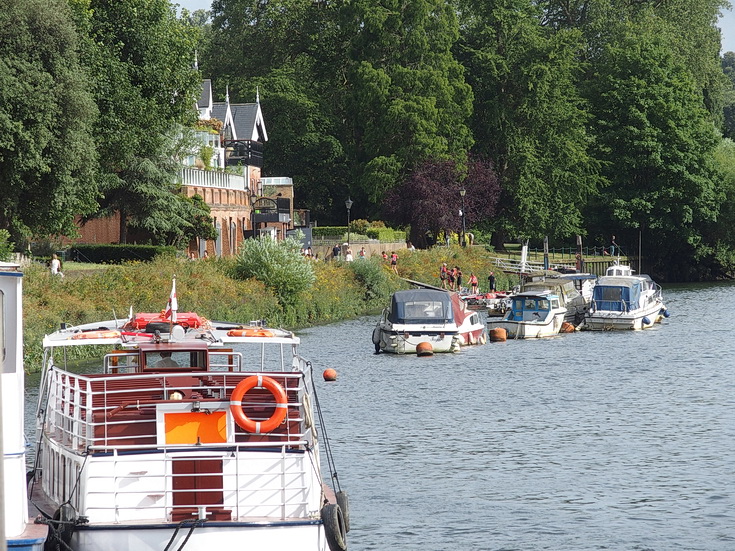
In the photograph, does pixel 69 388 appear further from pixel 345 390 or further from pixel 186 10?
pixel 186 10

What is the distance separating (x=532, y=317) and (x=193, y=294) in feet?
56.3

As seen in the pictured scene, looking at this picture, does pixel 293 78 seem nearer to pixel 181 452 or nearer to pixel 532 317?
pixel 532 317

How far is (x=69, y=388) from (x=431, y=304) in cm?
3392

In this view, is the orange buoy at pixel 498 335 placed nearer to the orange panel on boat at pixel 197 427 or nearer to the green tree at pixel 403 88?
the green tree at pixel 403 88

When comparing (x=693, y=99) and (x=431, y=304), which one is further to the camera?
(x=693, y=99)

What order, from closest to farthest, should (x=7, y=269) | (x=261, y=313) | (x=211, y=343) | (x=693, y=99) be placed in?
(x=7, y=269) < (x=211, y=343) < (x=261, y=313) < (x=693, y=99)

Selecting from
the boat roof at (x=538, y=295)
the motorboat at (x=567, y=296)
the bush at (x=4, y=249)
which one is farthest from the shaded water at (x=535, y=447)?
the bush at (x=4, y=249)

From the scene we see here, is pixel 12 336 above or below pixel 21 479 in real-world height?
above

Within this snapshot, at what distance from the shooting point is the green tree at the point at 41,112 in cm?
4903

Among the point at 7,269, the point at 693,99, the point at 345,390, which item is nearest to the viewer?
the point at 7,269

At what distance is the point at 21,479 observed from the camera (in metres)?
17.5

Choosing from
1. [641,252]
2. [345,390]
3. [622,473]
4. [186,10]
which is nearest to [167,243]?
[186,10]

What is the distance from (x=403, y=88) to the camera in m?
96.2

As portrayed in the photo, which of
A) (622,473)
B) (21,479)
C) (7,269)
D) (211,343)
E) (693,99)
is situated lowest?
(622,473)
